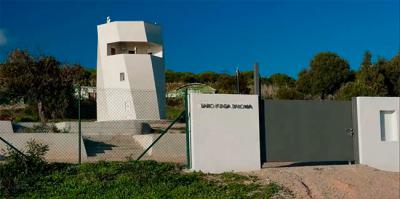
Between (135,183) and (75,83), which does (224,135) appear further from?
(75,83)

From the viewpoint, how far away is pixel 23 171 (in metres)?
12.7

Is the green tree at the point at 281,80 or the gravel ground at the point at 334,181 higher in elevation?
the green tree at the point at 281,80

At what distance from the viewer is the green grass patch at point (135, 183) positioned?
38.0 feet

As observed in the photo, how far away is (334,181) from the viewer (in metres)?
13.6

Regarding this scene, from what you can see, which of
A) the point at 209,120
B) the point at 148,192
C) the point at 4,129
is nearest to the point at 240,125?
the point at 209,120

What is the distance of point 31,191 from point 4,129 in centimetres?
1122

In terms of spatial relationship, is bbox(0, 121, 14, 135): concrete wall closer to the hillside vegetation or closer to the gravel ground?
the hillside vegetation

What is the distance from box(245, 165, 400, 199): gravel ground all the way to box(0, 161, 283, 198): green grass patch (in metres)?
0.61

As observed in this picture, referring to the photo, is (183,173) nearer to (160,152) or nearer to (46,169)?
(46,169)

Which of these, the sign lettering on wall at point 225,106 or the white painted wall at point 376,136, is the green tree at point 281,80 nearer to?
the white painted wall at point 376,136

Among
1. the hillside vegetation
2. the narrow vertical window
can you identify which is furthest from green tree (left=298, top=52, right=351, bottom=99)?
the narrow vertical window

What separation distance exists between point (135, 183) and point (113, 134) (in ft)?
38.7

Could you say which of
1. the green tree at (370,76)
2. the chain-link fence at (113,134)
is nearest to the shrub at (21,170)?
the chain-link fence at (113,134)

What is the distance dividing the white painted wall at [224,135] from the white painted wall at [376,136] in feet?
11.7
